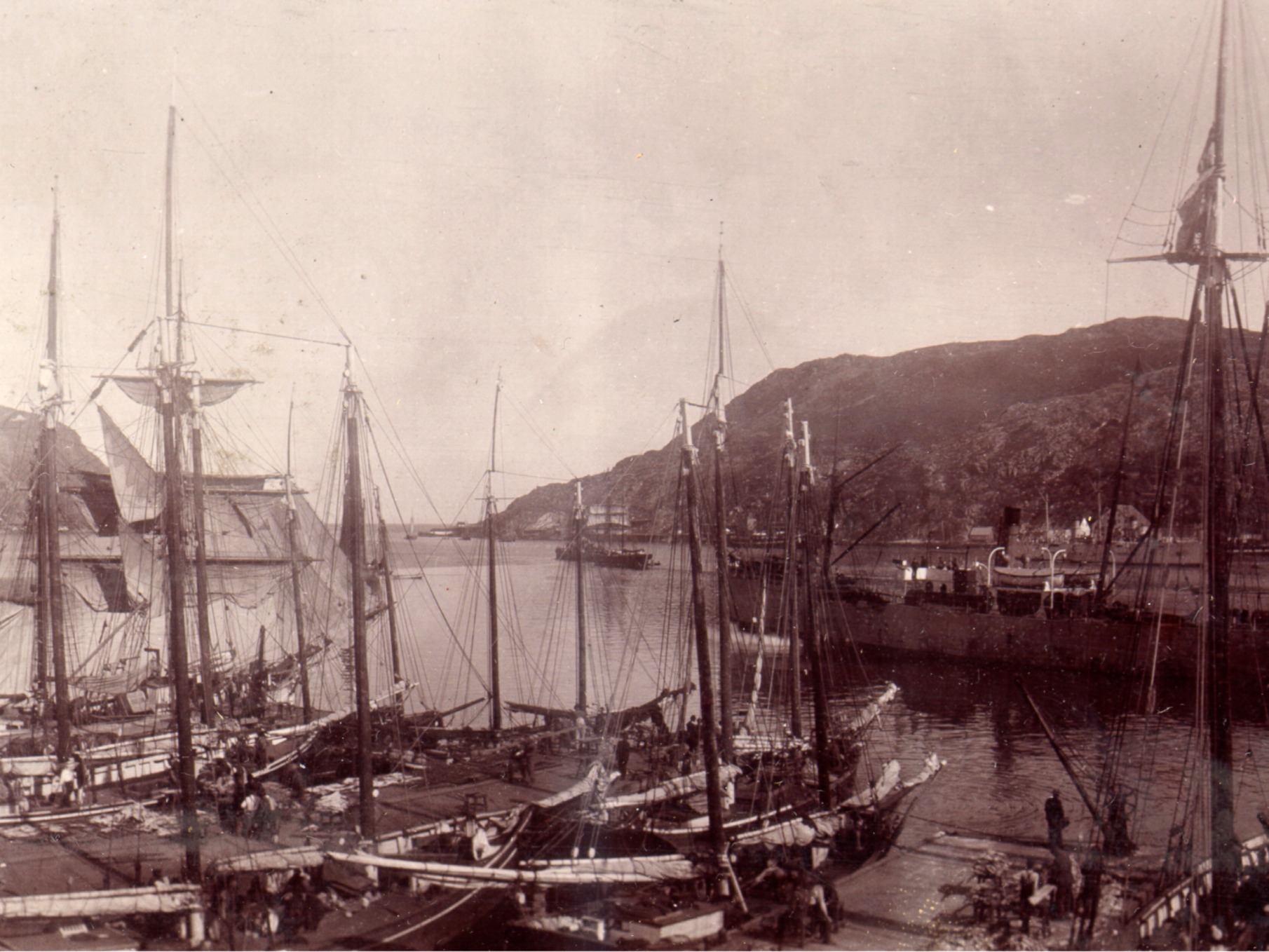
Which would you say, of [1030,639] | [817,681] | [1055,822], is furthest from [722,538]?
[1030,639]

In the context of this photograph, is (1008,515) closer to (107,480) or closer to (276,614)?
(276,614)

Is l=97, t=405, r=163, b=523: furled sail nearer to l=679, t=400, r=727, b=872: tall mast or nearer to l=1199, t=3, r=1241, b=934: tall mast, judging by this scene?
l=679, t=400, r=727, b=872: tall mast

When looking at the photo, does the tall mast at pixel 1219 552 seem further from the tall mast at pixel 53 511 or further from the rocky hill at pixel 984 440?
the rocky hill at pixel 984 440

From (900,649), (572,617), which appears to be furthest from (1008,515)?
(572,617)

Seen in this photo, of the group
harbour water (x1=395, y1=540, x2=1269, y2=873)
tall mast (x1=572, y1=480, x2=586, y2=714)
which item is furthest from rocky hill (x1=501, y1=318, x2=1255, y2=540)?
tall mast (x1=572, y1=480, x2=586, y2=714)

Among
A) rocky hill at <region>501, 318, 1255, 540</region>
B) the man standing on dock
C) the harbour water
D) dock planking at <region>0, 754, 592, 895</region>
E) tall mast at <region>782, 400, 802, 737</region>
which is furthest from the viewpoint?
rocky hill at <region>501, 318, 1255, 540</region>

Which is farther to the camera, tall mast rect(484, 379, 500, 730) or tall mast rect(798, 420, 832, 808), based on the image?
tall mast rect(484, 379, 500, 730)
